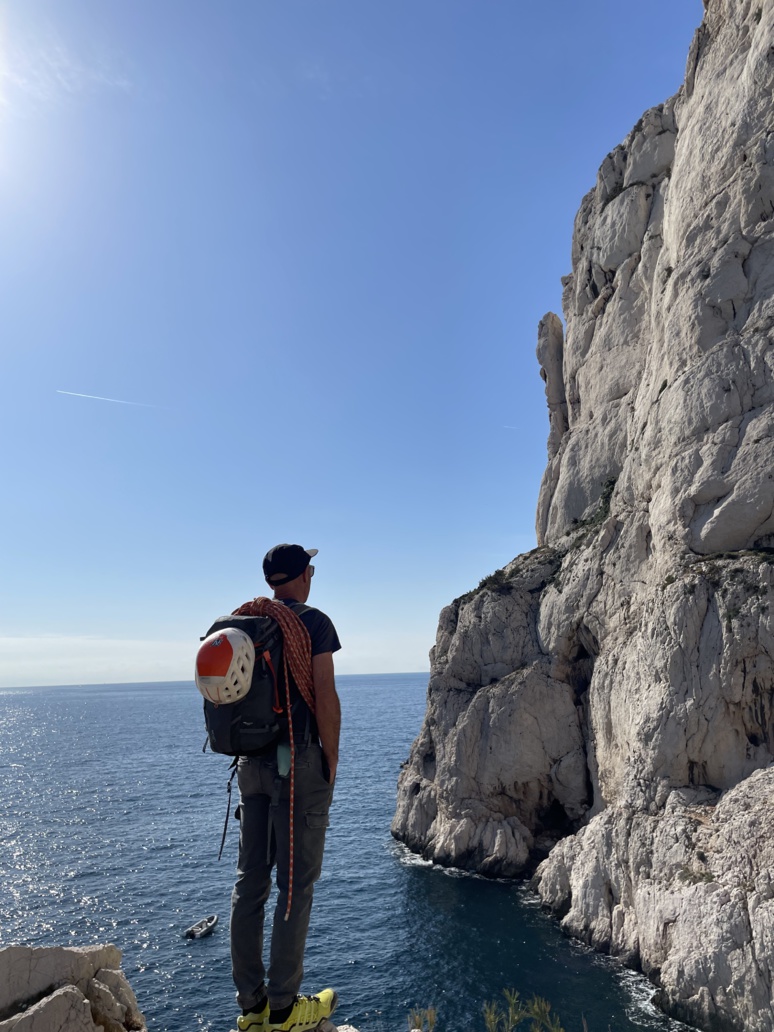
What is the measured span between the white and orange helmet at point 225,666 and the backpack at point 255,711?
0.42 feet

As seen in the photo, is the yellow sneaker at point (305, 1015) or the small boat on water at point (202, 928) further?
the small boat on water at point (202, 928)

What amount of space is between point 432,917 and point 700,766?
1644 centimetres

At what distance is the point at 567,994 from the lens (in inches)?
1025

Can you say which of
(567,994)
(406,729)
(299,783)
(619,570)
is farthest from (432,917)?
(406,729)

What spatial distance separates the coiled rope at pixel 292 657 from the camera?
213 inches

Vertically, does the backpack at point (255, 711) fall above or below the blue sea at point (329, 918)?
above

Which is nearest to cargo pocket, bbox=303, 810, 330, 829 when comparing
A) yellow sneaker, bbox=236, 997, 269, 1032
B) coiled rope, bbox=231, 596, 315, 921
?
coiled rope, bbox=231, 596, 315, 921

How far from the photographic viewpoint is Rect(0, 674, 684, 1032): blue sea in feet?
86.5

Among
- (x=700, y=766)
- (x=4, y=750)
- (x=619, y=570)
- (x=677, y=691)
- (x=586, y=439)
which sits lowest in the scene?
(x=4, y=750)

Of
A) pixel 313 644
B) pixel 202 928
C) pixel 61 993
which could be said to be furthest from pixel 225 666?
pixel 202 928

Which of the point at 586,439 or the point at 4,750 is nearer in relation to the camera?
the point at 586,439

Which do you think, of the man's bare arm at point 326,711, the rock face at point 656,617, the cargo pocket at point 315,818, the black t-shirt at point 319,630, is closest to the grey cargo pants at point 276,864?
the cargo pocket at point 315,818

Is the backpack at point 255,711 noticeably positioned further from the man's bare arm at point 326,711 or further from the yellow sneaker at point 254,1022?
the yellow sneaker at point 254,1022

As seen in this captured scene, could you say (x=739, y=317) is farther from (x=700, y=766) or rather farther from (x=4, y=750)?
→ (x=4, y=750)
